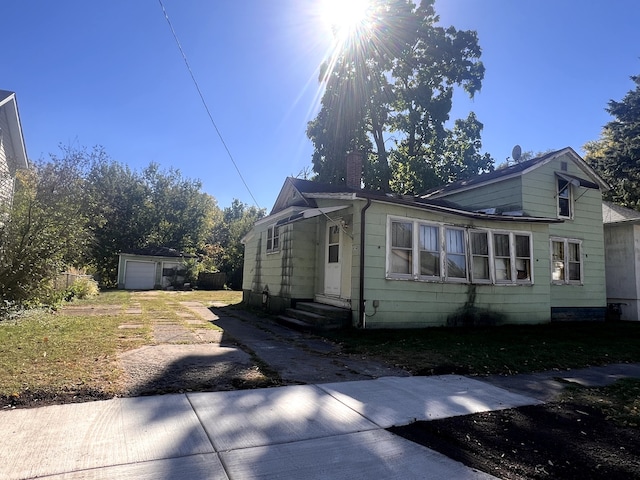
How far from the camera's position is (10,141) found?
14.4 metres

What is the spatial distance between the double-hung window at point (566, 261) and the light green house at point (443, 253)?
36mm

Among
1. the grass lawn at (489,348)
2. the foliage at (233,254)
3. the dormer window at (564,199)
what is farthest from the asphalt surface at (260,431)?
the foliage at (233,254)

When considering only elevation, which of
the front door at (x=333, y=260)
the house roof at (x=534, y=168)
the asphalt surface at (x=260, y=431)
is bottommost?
the asphalt surface at (x=260, y=431)

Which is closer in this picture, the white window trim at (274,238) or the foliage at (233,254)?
the white window trim at (274,238)

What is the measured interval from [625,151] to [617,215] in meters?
11.0

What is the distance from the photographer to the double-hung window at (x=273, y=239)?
12.7 meters

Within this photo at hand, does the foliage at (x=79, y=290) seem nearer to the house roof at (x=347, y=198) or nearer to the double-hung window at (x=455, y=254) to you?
the house roof at (x=347, y=198)

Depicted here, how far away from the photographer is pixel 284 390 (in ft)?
14.4

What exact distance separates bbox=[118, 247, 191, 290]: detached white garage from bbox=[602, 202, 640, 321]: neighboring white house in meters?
25.3

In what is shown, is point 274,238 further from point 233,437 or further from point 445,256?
point 233,437

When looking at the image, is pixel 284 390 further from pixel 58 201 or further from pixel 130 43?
pixel 130 43

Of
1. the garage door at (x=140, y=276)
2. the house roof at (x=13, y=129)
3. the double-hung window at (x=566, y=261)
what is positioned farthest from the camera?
the garage door at (x=140, y=276)

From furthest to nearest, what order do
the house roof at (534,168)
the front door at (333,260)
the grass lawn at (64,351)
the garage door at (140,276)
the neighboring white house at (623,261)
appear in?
the garage door at (140,276) < the neighboring white house at (623,261) < the house roof at (534,168) < the front door at (333,260) < the grass lawn at (64,351)

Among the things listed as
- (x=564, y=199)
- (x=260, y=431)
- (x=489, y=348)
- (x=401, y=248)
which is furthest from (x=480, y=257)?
(x=260, y=431)
